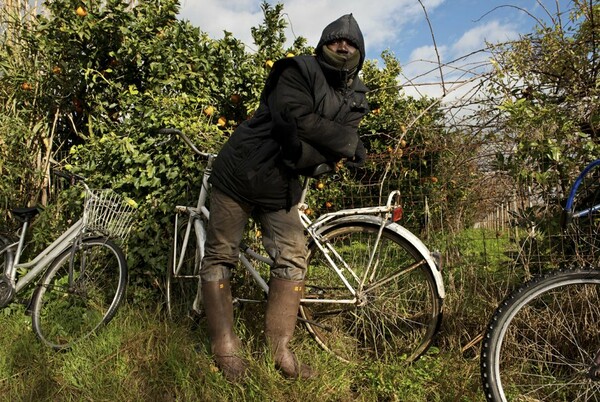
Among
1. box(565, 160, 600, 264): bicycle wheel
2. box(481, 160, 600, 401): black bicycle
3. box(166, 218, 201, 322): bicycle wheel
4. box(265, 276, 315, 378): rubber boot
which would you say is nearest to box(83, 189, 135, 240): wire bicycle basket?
box(166, 218, 201, 322): bicycle wheel

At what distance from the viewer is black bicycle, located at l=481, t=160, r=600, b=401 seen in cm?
211

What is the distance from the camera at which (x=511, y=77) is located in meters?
2.68

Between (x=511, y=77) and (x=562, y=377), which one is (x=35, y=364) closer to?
(x=562, y=377)

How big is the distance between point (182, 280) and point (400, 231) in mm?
1701

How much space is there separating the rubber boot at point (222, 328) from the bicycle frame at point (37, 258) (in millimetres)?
1355

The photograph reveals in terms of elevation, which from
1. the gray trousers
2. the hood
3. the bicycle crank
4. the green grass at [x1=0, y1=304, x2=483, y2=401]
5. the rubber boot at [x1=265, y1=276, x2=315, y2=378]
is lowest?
the green grass at [x1=0, y1=304, x2=483, y2=401]

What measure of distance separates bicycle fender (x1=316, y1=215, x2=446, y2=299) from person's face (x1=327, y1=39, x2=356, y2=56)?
0.95 m

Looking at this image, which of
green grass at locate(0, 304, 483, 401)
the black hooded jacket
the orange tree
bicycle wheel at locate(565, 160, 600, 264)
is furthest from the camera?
the orange tree

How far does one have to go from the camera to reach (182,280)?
314 centimetres

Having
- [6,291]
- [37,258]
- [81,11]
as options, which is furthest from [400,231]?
Answer: [81,11]

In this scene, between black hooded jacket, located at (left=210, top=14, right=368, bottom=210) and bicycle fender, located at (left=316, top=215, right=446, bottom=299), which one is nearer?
black hooded jacket, located at (left=210, top=14, right=368, bottom=210)

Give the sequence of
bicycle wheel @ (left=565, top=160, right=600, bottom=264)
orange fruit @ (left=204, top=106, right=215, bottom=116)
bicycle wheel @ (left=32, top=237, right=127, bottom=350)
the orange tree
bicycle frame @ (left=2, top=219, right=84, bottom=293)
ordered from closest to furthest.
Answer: bicycle wheel @ (left=565, top=160, right=600, bottom=264) → bicycle wheel @ (left=32, top=237, right=127, bottom=350) → bicycle frame @ (left=2, top=219, right=84, bottom=293) → the orange tree → orange fruit @ (left=204, top=106, right=215, bottom=116)

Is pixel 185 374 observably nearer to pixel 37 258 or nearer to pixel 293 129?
pixel 293 129

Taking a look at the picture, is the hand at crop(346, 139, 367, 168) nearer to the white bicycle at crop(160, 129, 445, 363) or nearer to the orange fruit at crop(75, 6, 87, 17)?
the white bicycle at crop(160, 129, 445, 363)
